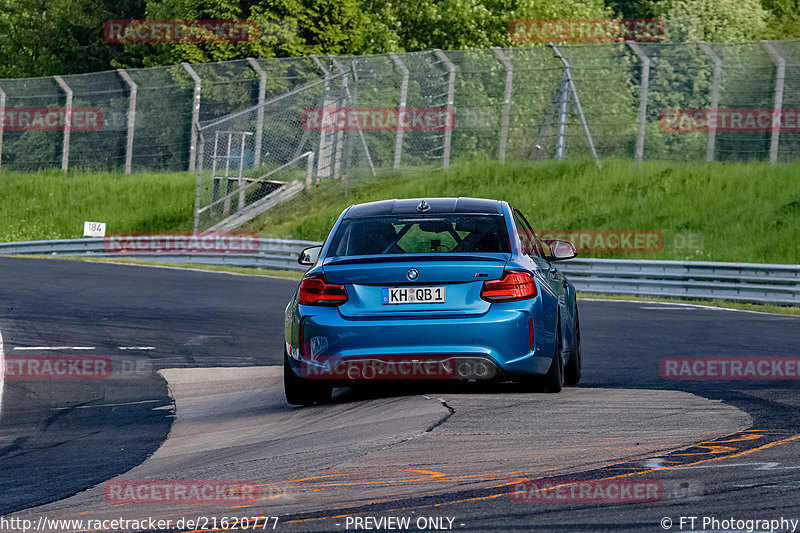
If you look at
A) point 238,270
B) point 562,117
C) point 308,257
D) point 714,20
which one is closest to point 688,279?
point 562,117

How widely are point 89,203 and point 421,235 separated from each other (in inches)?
1357

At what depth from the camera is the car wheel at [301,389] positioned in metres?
8.99

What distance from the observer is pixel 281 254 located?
29.7 metres

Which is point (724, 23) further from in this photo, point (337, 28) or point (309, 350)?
point (309, 350)

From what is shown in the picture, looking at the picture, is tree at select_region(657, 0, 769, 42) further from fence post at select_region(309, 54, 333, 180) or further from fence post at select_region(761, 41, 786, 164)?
fence post at select_region(761, 41, 786, 164)

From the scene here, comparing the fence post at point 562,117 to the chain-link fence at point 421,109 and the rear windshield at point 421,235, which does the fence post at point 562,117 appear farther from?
the rear windshield at point 421,235

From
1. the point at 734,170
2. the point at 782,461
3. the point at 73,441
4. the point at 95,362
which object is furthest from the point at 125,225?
the point at 782,461

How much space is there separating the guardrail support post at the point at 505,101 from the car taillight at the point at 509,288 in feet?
81.5

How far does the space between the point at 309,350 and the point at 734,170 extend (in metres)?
25.1

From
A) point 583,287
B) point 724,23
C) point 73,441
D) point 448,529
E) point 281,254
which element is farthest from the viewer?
point 724,23

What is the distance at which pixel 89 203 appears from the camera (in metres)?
42.1

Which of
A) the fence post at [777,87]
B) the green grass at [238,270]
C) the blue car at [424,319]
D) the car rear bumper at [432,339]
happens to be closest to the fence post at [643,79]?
the fence post at [777,87]

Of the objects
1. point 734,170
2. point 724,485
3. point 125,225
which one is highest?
point 724,485

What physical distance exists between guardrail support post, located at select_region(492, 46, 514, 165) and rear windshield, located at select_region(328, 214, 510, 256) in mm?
24067
